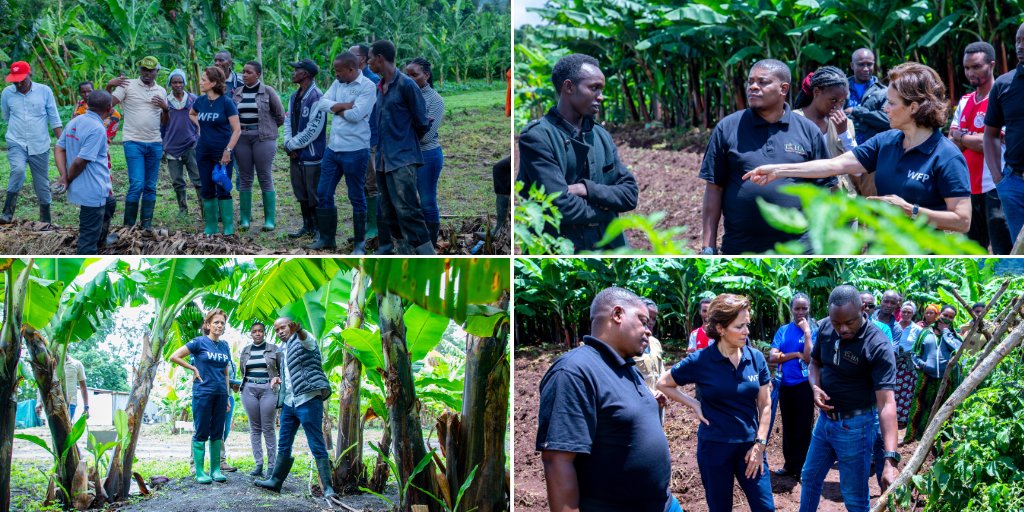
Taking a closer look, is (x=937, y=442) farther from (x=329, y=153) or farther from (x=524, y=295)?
(x=329, y=153)

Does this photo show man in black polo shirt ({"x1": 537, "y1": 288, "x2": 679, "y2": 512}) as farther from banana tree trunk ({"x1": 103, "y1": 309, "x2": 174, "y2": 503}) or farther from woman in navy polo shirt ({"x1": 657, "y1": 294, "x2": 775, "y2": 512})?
banana tree trunk ({"x1": 103, "y1": 309, "x2": 174, "y2": 503})

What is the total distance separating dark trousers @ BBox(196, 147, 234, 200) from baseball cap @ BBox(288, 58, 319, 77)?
2.18 feet

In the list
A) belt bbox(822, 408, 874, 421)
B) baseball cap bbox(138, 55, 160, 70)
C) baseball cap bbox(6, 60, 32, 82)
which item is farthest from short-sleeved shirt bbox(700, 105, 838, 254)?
baseball cap bbox(6, 60, 32, 82)

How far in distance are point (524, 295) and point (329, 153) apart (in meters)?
1.38

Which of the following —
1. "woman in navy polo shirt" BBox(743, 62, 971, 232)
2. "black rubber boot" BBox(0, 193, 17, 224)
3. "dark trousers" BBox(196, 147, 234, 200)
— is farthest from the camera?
"black rubber boot" BBox(0, 193, 17, 224)

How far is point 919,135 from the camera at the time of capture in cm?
318

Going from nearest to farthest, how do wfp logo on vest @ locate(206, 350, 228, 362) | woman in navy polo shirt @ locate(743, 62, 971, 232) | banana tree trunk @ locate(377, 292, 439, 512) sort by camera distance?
woman in navy polo shirt @ locate(743, 62, 971, 232), banana tree trunk @ locate(377, 292, 439, 512), wfp logo on vest @ locate(206, 350, 228, 362)

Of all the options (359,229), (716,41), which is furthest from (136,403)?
(716,41)

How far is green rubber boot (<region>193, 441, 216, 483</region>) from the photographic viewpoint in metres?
4.32

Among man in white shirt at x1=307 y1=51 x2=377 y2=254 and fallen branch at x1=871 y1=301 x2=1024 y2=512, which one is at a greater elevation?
man in white shirt at x1=307 y1=51 x2=377 y2=254

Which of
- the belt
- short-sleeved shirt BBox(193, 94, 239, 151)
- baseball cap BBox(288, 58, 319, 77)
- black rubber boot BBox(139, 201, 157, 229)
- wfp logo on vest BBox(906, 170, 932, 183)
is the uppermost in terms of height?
baseball cap BBox(288, 58, 319, 77)

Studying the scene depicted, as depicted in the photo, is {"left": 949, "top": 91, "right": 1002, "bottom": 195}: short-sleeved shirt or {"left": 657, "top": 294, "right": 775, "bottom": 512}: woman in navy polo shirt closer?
{"left": 657, "top": 294, "right": 775, "bottom": 512}: woman in navy polo shirt

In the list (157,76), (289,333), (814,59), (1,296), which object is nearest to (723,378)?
(289,333)

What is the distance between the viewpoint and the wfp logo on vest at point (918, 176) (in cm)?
312
